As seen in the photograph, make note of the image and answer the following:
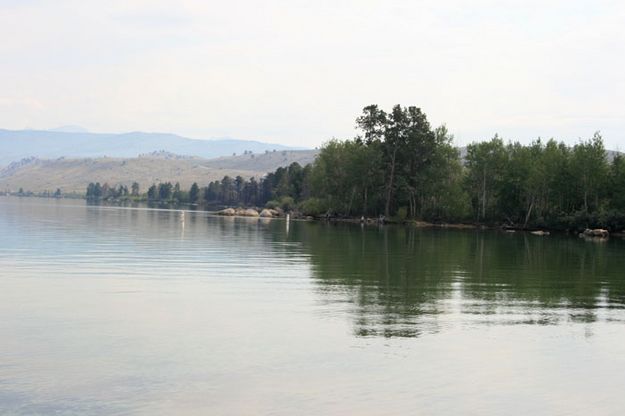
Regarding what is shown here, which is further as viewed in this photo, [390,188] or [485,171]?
[390,188]

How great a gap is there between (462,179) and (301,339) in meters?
122

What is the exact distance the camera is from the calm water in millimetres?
17719

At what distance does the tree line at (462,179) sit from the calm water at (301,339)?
8306cm

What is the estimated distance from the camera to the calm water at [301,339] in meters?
17.7

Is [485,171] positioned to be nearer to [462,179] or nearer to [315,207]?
[462,179]

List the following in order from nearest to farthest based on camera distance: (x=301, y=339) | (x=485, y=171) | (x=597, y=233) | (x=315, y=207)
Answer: (x=301, y=339) < (x=597, y=233) < (x=485, y=171) < (x=315, y=207)

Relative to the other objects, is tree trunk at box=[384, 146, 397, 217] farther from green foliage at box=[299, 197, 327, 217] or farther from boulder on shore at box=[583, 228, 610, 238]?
boulder on shore at box=[583, 228, 610, 238]

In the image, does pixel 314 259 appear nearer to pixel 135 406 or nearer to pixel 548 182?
pixel 135 406

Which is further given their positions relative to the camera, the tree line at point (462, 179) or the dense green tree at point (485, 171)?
the dense green tree at point (485, 171)

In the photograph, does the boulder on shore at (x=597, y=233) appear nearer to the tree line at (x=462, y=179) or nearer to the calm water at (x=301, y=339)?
the tree line at (x=462, y=179)

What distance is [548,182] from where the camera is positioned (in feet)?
423

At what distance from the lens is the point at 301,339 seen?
24344 mm

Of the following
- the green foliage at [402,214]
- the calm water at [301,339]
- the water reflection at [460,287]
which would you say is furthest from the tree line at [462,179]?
the calm water at [301,339]

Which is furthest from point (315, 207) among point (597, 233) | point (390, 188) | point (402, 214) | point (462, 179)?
point (597, 233)
